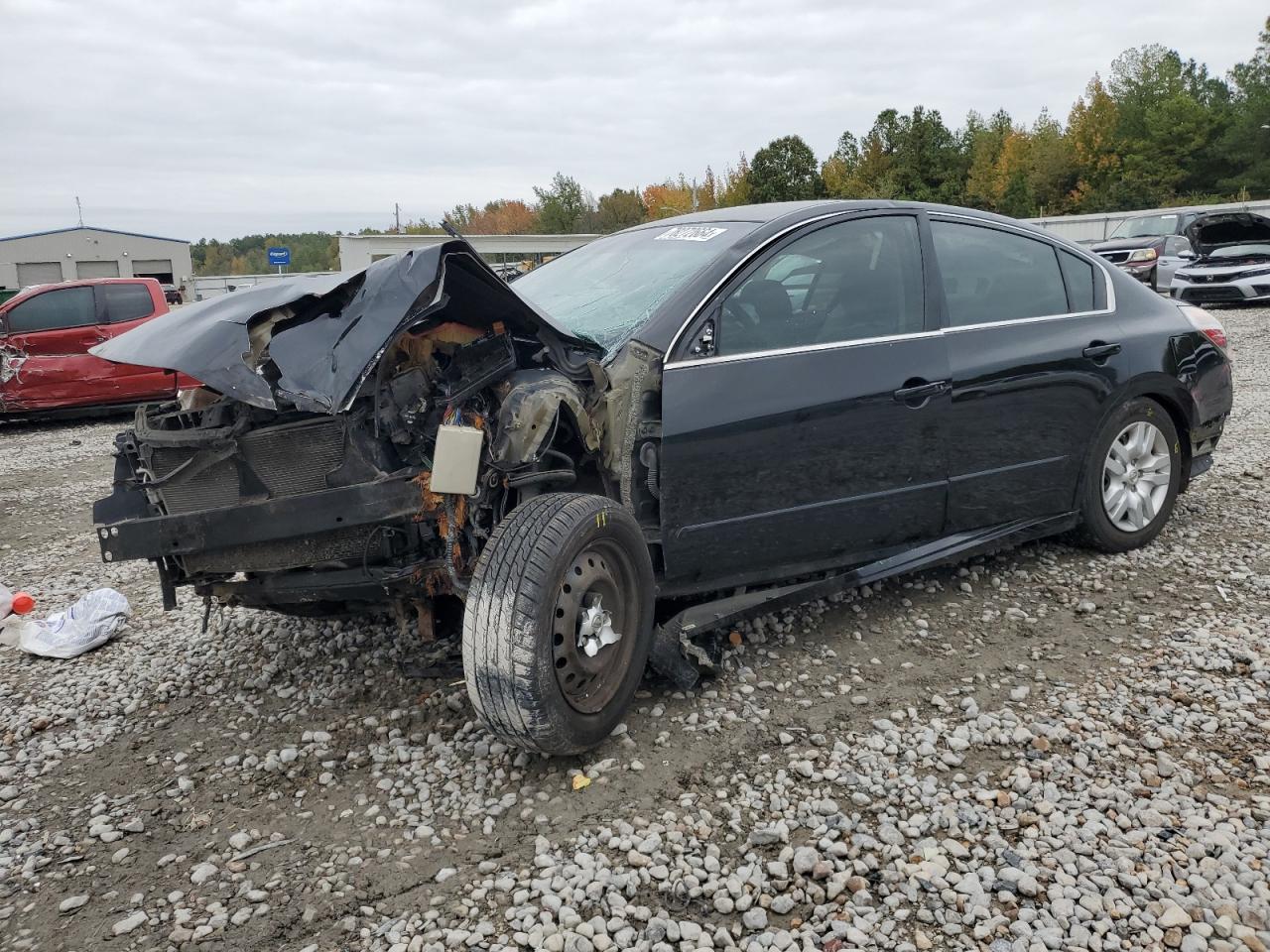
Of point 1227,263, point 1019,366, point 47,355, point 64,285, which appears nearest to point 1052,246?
point 1019,366

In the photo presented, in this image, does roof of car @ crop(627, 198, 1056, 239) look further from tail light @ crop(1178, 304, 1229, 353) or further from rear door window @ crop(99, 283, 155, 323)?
rear door window @ crop(99, 283, 155, 323)

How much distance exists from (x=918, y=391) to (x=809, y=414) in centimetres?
53

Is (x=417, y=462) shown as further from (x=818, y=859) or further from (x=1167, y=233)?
(x=1167, y=233)

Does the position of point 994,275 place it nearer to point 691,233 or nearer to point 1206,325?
point 691,233

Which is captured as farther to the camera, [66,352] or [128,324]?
[128,324]

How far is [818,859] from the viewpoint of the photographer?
240 centimetres

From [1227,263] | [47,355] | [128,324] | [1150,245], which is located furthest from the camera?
[1150,245]

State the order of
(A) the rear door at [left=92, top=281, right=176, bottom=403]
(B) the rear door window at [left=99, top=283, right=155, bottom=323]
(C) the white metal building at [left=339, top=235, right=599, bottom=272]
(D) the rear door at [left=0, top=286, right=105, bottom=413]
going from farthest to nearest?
(C) the white metal building at [left=339, top=235, right=599, bottom=272] < (B) the rear door window at [left=99, top=283, right=155, bottom=323] < (A) the rear door at [left=92, top=281, right=176, bottom=403] < (D) the rear door at [left=0, top=286, right=105, bottom=413]

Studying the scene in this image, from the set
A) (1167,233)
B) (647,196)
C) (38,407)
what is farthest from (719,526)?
(647,196)

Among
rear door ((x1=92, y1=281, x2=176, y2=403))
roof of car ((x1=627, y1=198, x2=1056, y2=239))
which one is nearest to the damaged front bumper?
roof of car ((x1=627, y1=198, x2=1056, y2=239))

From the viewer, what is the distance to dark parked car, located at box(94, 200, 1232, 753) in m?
2.71

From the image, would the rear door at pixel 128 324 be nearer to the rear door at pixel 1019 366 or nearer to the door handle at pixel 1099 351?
the rear door at pixel 1019 366

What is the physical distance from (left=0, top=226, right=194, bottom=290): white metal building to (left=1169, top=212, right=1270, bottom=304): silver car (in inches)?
2091

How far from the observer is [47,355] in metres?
10.5
